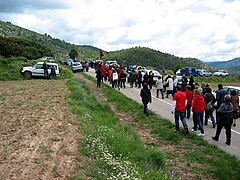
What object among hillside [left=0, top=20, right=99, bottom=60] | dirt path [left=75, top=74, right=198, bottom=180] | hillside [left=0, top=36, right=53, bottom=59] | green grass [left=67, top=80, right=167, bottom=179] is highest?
hillside [left=0, top=20, right=99, bottom=60]

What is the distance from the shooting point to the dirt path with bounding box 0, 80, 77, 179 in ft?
20.0

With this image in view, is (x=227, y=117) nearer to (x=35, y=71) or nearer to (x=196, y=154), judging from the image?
(x=196, y=154)

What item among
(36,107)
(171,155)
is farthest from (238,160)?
(36,107)

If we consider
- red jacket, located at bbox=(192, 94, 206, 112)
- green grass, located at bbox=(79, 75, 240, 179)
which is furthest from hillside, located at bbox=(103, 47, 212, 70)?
red jacket, located at bbox=(192, 94, 206, 112)

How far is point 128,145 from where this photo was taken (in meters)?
8.36

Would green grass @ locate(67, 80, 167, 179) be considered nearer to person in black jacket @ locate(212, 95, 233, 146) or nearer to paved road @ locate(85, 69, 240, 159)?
paved road @ locate(85, 69, 240, 159)

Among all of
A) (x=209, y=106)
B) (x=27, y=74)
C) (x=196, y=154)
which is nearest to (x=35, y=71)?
(x=27, y=74)

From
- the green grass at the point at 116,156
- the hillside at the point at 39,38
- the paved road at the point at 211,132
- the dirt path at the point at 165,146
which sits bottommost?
the dirt path at the point at 165,146

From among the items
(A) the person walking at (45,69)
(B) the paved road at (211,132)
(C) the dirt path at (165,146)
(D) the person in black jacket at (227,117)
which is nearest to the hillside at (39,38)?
(A) the person walking at (45,69)

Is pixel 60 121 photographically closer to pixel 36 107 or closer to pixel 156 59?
pixel 36 107

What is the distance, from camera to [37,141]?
26.1 feet

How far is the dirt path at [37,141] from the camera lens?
240 inches

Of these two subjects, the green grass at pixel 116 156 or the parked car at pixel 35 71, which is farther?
the parked car at pixel 35 71

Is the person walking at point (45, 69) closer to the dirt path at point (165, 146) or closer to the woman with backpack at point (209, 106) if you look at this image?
the dirt path at point (165, 146)
